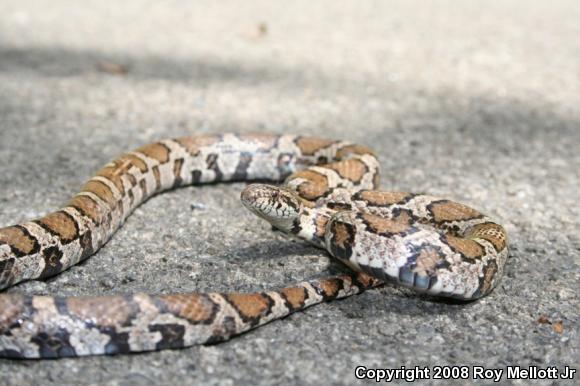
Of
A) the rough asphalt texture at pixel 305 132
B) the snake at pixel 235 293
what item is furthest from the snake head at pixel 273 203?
the rough asphalt texture at pixel 305 132

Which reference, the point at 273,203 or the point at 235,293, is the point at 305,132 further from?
the point at 235,293

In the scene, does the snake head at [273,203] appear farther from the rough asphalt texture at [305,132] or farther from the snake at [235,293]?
the rough asphalt texture at [305,132]

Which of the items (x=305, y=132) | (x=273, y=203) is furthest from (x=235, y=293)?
(x=305, y=132)

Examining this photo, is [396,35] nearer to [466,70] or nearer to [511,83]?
[466,70]

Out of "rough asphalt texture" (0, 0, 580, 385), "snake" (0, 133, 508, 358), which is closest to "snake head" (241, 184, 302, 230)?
"snake" (0, 133, 508, 358)

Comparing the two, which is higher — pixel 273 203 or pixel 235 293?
pixel 273 203

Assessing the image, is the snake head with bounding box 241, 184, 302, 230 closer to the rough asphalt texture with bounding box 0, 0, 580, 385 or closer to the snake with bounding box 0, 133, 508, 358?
the snake with bounding box 0, 133, 508, 358

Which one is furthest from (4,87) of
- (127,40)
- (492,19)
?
(492,19)
